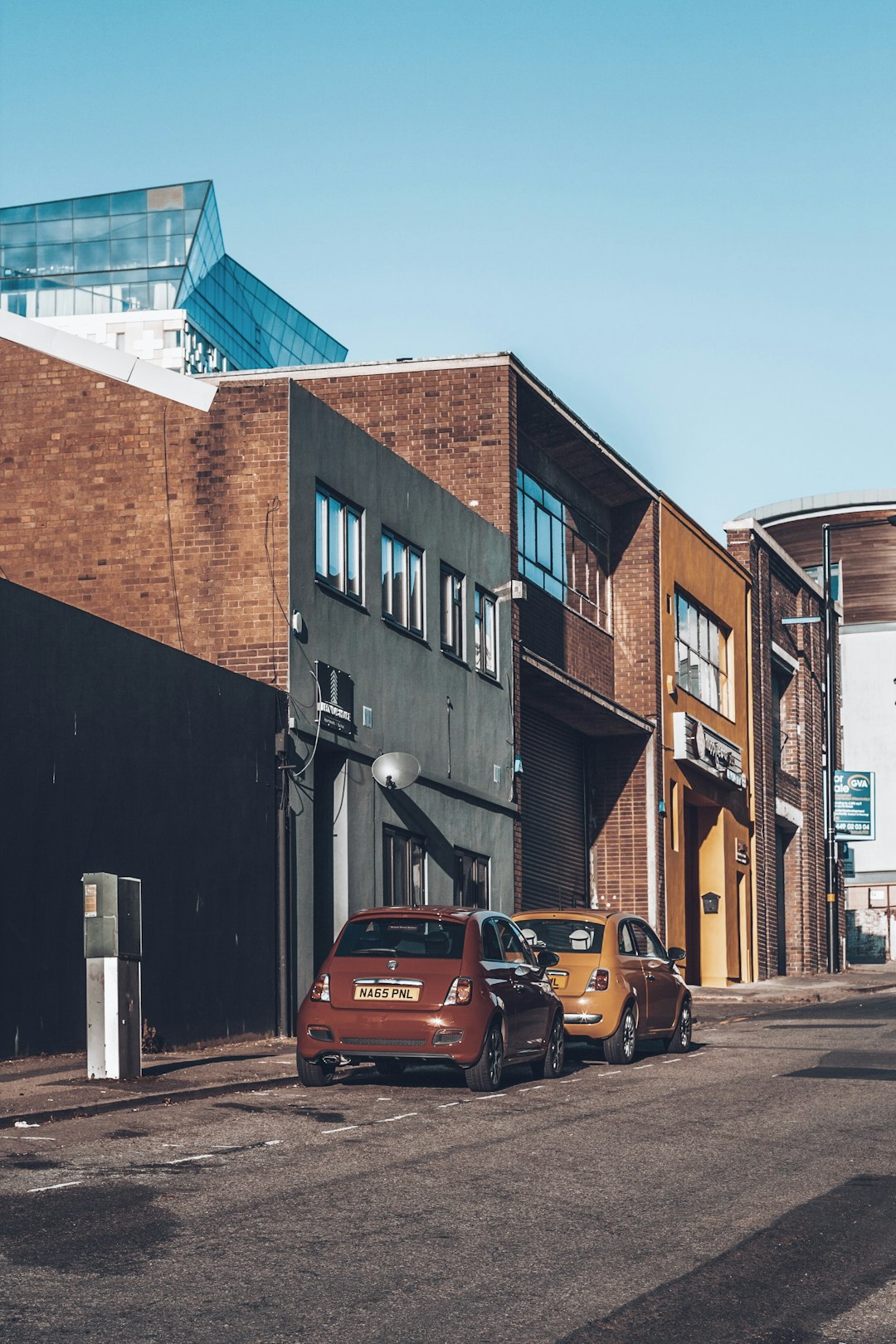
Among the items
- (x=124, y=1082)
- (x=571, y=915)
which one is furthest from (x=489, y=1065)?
(x=571, y=915)

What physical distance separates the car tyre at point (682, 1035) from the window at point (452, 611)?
7932mm

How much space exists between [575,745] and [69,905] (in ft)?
64.4

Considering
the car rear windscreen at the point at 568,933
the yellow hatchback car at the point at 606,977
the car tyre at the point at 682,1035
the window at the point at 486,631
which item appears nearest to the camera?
the yellow hatchback car at the point at 606,977

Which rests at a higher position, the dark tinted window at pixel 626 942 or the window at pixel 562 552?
the window at pixel 562 552

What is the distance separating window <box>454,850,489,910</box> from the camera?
86.8 feet

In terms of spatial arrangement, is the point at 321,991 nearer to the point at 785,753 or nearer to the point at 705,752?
the point at 705,752

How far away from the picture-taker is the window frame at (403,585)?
969 inches

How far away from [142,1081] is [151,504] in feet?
30.7

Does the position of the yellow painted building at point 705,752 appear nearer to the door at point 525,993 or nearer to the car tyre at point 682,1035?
the car tyre at point 682,1035

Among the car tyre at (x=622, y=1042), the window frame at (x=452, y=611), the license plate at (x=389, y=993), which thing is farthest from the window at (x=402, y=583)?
the license plate at (x=389, y=993)

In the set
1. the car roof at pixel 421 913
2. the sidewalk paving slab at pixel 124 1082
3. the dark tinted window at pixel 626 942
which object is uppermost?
the car roof at pixel 421 913

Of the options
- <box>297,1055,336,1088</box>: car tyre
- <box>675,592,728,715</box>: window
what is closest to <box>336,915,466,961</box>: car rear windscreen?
<box>297,1055,336,1088</box>: car tyre

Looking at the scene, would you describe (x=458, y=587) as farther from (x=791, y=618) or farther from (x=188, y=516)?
(x=791, y=618)

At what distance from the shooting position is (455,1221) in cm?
851
